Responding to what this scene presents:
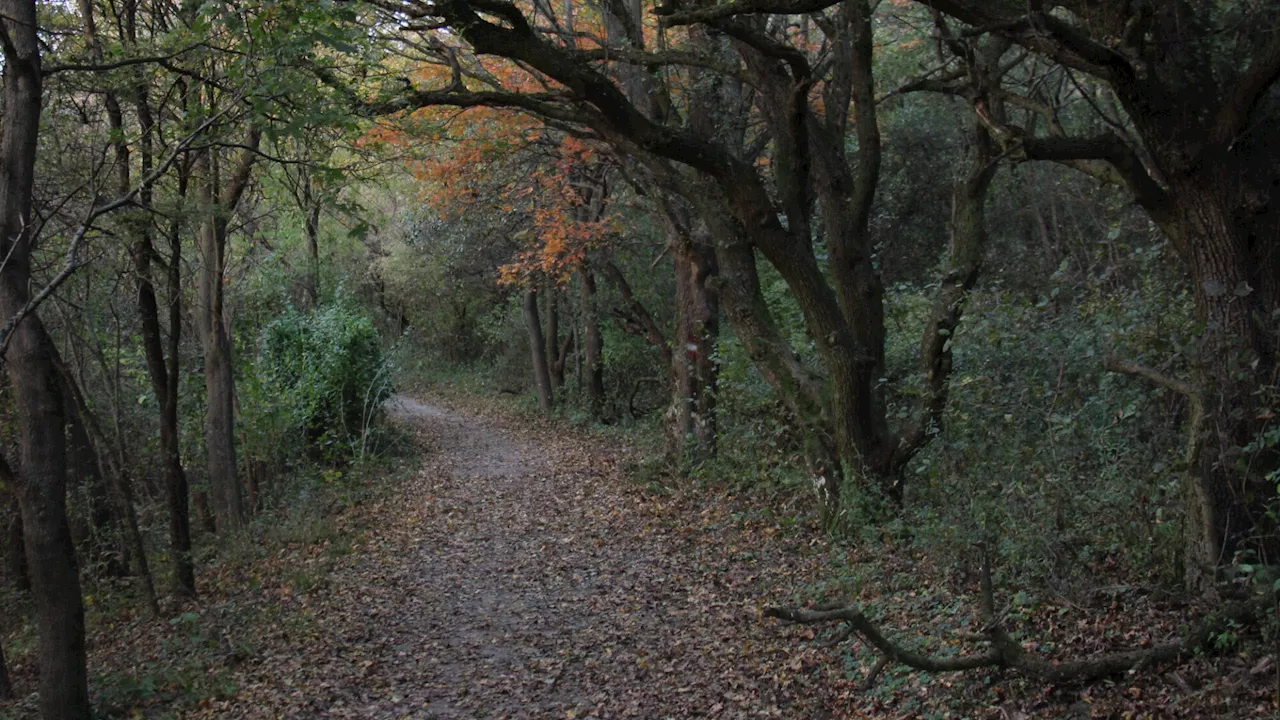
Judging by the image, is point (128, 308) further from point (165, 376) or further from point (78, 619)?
point (78, 619)

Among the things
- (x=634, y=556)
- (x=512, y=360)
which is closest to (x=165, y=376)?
(x=634, y=556)

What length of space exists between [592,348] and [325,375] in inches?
229

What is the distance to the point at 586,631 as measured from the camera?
27.6 feet

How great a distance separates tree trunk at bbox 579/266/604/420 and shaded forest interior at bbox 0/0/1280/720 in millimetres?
2094

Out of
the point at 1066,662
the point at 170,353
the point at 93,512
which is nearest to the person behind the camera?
the point at 1066,662

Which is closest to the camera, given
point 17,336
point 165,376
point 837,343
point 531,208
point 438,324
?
point 17,336

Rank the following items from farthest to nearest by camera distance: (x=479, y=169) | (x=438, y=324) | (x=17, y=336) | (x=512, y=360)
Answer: (x=438, y=324) < (x=512, y=360) < (x=479, y=169) < (x=17, y=336)

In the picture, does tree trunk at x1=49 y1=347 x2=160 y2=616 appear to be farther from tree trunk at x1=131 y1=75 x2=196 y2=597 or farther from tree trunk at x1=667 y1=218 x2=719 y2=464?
tree trunk at x1=667 y1=218 x2=719 y2=464

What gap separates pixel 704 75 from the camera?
12.6m

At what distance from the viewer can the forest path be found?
6.87 m

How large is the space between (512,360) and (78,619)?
77.6ft

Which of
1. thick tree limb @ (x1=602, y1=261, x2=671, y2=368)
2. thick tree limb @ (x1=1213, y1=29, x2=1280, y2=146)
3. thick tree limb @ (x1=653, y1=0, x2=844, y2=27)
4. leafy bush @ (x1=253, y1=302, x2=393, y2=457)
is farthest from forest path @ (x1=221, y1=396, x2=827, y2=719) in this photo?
leafy bush @ (x1=253, y1=302, x2=393, y2=457)

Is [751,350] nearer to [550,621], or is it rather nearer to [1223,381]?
[550,621]

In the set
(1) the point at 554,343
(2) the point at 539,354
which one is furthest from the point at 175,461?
(1) the point at 554,343
